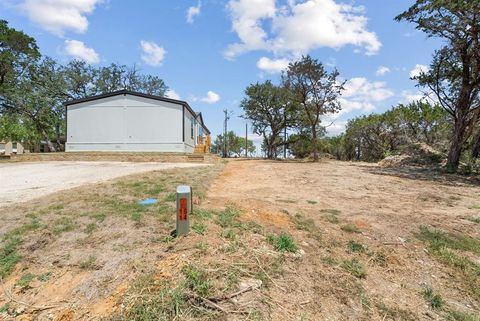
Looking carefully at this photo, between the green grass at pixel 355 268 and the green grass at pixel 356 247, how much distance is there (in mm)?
253

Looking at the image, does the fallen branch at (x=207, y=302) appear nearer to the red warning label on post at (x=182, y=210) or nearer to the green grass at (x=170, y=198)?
the red warning label on post at (x=182, y=210)

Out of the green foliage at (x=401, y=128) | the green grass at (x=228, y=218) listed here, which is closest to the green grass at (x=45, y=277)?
the green grass at (x=228, y=218)

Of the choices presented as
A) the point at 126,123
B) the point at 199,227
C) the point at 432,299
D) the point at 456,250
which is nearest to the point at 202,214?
the point at 199,227

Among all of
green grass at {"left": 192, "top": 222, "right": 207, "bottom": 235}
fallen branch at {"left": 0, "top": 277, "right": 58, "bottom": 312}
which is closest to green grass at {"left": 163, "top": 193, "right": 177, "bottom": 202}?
green grass at {"left": 192, "top": 222, "right": 207, "bottom": 235}

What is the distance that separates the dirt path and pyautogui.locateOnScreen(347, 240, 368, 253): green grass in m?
0.02

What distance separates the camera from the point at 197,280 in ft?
8.80

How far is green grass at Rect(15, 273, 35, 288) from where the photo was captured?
2895 mm

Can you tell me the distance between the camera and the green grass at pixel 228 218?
4156 millimetres

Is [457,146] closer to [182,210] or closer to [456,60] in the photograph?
[456,60]

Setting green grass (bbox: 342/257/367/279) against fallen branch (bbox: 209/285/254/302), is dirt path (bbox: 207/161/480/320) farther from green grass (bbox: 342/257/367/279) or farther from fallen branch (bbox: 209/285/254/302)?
fallen branch (bbox: 209/285/254/302)

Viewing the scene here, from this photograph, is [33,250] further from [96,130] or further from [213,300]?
[96,130]

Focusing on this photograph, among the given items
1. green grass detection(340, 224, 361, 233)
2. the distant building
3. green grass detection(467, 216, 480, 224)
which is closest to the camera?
green grass detection(340, 224, 361, 233)

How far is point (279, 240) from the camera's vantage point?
3.71 metres

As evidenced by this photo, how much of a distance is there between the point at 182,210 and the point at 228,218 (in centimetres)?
103
